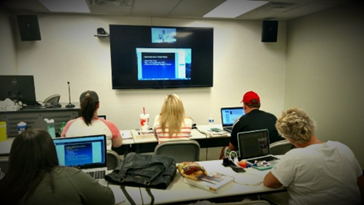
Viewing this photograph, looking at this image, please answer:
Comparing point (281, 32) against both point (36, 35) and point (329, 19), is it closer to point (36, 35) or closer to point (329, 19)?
point (329, 19)

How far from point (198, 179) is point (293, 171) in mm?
679

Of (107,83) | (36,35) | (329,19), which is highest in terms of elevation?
(329,19)

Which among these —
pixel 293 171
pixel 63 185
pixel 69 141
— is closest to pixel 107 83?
pixel 69 141

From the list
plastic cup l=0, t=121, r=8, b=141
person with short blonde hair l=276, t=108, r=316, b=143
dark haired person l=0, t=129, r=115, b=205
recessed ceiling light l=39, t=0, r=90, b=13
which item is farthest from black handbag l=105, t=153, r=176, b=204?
recessed ceiling light l=39, t=0, r=90, b=13

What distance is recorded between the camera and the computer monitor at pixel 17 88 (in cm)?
289

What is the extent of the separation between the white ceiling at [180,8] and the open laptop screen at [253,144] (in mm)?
2321

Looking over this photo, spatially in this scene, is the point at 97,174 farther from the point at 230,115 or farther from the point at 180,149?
the point at 230,115

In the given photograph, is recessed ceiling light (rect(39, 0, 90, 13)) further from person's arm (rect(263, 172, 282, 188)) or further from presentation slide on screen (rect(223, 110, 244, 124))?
person's arm (rect(263, 172, 282, 188))

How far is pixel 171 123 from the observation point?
111 inches

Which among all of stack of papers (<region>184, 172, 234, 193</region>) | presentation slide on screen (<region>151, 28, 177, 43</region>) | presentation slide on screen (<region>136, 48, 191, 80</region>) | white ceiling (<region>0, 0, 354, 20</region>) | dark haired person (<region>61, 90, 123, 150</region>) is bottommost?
stack of papers (<region>184, 172, 234, 193</region>)

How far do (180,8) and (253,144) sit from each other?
2761 millimetres

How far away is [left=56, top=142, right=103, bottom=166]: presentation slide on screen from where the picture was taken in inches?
77.5

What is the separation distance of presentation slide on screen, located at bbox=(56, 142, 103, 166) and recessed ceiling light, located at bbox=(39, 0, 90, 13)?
2.55 m

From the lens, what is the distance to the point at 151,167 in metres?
1.94
